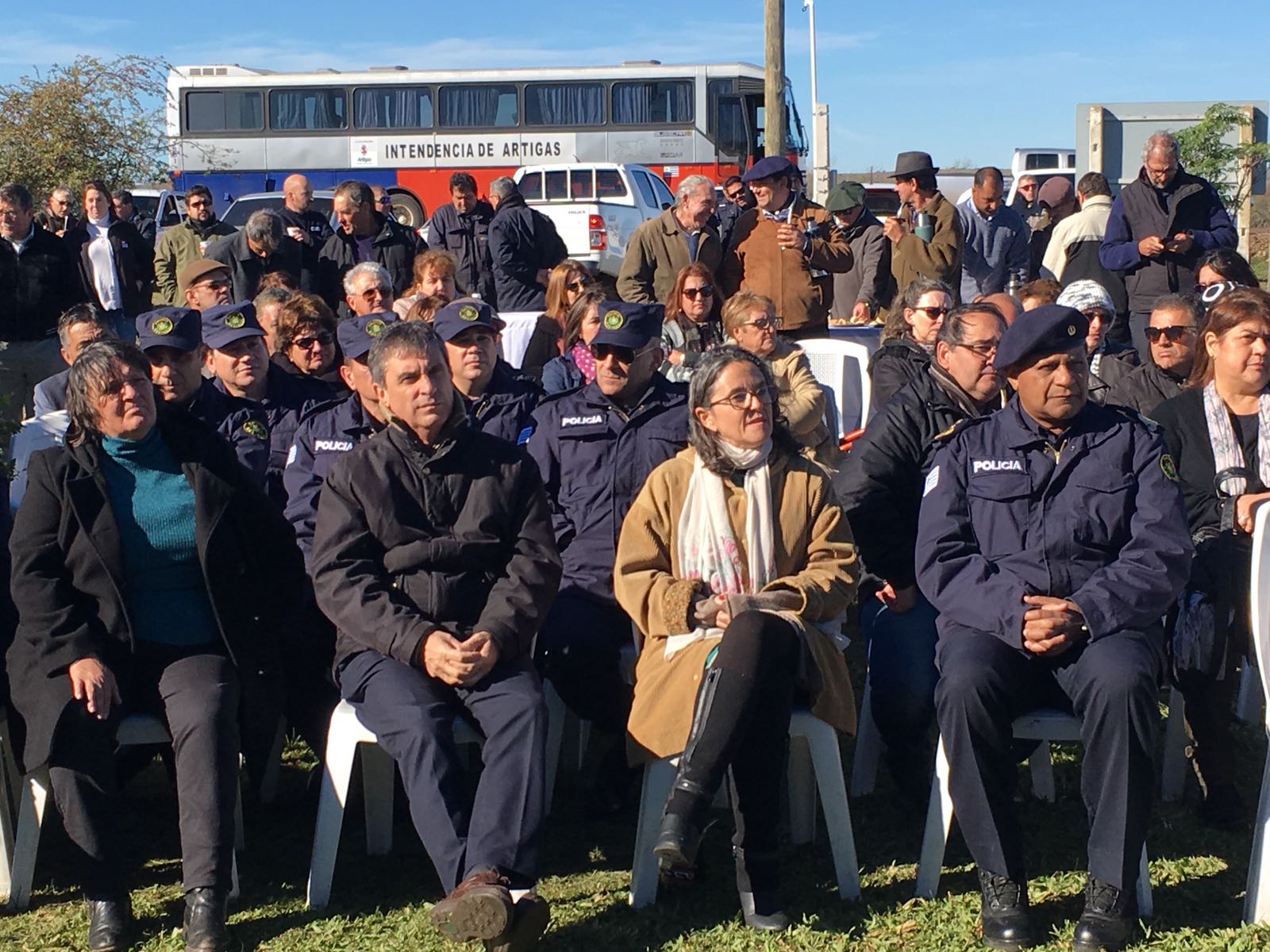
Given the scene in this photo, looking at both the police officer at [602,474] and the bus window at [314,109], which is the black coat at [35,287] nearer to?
the police officer at [602,474]

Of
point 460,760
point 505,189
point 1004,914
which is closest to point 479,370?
point 460,760

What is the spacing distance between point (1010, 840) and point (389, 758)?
178 cm

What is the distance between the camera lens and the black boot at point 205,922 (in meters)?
3.69

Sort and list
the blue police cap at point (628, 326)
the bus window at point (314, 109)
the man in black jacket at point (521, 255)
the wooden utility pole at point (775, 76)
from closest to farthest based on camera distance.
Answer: the blue police cap at point (628, 326), the man in black jacket at point (521, 255), the wooden utility pole at point (775, 76), the bus window at point (314, 109)

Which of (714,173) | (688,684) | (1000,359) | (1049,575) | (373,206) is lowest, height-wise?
(688,684)

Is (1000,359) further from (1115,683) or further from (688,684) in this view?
(688,684)

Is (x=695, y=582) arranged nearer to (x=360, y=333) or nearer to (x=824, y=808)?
(x=824, y=808)

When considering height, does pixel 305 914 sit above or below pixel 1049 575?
below

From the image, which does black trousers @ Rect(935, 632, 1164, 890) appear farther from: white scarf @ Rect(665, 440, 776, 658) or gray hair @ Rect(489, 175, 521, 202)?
gray hair @ Rect(489, 175, 521, 202)

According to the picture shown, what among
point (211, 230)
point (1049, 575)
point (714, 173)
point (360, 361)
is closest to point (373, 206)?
point (211, 230)

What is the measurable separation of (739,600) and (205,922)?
1.59 metres

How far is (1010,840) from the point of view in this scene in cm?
369

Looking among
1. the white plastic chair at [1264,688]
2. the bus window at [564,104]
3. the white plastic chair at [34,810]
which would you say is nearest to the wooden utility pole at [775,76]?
the bus window at [564,104]

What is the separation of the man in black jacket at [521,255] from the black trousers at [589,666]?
234 inches
